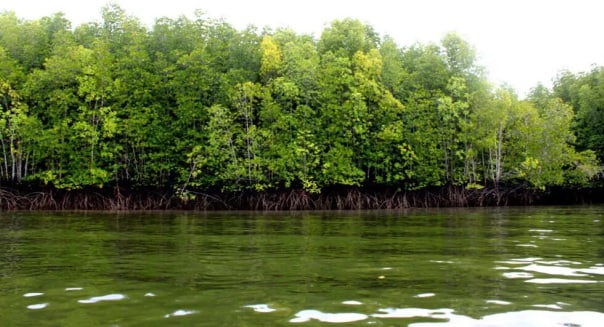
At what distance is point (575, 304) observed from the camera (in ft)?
20.9

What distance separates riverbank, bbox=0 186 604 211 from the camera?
38312 mm

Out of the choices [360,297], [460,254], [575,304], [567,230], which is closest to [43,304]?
[360,297]

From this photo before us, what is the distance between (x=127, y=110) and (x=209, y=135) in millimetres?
6290

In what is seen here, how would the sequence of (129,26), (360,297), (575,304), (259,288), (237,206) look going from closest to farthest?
(575,304), (360,297), (259,288), (237,206), (129,26)

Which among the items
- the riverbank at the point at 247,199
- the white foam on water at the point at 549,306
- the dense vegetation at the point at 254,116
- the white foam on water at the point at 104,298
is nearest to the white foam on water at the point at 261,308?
the white foam on water at the point at 104,298

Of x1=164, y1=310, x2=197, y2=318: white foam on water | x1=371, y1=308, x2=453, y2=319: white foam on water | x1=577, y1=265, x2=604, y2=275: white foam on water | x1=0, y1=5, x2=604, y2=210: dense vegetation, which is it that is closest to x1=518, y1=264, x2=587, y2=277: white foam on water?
x1=577, y1=265, x2=604, y2=275: white foam on water

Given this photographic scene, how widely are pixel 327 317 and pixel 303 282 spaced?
7.18 ft

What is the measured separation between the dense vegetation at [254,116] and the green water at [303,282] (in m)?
28.3

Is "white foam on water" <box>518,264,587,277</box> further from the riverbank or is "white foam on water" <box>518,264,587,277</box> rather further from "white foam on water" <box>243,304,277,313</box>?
the riverbank

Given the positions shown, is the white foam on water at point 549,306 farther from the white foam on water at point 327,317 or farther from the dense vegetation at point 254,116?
the dense vegetation at point 254,116

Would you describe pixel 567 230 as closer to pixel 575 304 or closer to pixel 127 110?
pixel 575 304

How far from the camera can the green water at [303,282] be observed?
5805mm

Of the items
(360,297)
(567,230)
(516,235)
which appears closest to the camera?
(360,297)

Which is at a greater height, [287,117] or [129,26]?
[129,26]
